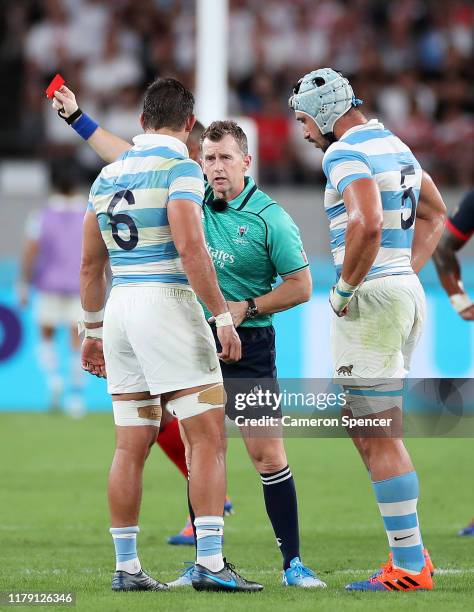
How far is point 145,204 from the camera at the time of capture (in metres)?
5.64

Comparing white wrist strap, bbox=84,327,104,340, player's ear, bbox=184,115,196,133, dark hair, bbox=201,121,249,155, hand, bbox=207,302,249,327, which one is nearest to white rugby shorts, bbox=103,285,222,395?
white wrist strap, bbox=84,327,104,340

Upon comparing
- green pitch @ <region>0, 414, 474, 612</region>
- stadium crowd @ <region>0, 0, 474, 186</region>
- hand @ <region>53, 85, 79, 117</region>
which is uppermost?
stadium crowd @ <region>0, 0, 474, 186</region>

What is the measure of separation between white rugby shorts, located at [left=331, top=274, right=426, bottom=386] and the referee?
344 millimetres

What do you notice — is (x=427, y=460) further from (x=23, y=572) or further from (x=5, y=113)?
(x=5, y=113)

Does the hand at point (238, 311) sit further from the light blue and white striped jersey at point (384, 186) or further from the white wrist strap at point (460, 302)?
the white wrist strap at point (460, 302)

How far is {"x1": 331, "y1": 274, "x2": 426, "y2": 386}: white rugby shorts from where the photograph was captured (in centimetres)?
586

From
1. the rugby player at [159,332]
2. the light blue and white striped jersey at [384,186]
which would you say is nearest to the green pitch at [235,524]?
the rugby player at [159,332]

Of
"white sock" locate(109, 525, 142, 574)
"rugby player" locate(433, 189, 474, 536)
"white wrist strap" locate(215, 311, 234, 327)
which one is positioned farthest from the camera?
"rugby player" locate(433, 189, 474, 536)

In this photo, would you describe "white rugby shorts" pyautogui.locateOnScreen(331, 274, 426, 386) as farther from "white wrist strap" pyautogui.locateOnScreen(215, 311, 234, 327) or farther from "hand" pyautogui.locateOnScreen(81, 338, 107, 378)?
"hand" pyautogui.locateOnScreen(81, 338, 107, 378)

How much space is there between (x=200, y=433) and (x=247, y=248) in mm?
988

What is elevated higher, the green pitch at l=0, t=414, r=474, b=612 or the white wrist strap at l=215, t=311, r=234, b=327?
the white wrist strap at l=215, t=311, r=234, b=327

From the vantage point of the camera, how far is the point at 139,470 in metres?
5.73

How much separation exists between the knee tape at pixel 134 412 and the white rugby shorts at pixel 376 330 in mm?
858

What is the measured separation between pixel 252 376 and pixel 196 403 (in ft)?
1.99
